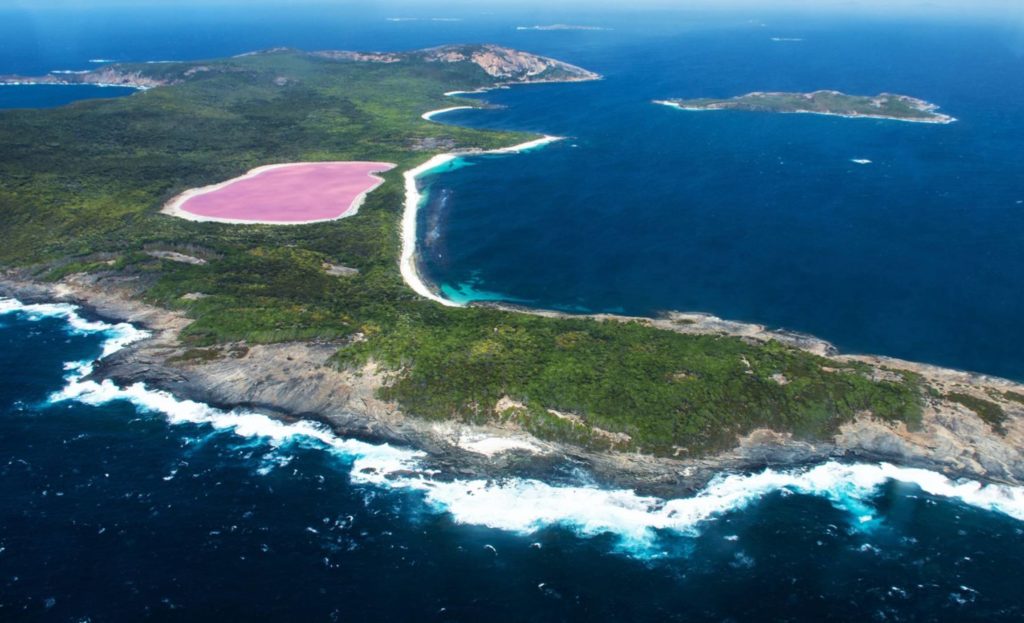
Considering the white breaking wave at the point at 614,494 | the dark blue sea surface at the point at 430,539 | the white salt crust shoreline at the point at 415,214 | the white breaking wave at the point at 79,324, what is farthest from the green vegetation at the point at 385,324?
the dark blue sea surface at the point at 430,539

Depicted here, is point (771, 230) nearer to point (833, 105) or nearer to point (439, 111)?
point (833, 105)

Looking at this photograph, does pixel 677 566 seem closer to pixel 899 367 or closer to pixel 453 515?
pixel 453 515

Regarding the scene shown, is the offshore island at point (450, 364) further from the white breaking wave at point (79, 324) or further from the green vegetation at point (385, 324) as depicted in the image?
the white breaking wave at point (79, 324)

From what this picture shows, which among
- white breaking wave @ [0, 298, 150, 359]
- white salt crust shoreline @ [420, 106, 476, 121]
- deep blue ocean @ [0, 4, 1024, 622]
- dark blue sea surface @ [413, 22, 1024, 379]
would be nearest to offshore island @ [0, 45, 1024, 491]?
white breaking wave @ [0, 298, 150, 359]

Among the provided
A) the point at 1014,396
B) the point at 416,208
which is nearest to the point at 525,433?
the point at 1014,396

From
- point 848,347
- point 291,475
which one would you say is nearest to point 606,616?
point 291,475
